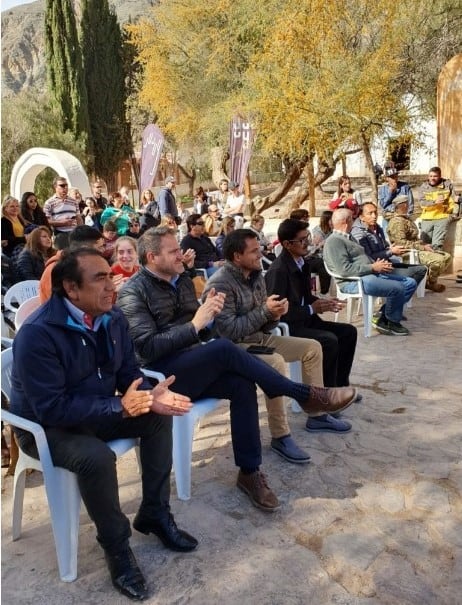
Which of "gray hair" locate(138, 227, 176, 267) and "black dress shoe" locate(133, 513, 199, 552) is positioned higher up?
"gray hair" locate(138, 227, 176, 267)

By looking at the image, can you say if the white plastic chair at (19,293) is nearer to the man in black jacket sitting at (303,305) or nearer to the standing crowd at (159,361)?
the standing crowd at (159,361)

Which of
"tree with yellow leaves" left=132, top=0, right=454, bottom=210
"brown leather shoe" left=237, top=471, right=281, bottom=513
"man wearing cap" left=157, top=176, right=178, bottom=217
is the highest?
"tree with yellow leaves" left=132, top=0, right=454, bottom=210

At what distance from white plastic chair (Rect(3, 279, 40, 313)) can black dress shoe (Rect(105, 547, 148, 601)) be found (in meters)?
2.90

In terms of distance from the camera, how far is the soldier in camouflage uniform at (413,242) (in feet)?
24.2

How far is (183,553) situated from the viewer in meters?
2.48

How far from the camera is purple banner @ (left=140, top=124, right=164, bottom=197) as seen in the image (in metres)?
13.3

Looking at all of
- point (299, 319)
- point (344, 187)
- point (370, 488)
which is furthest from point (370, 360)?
point (344, 187)

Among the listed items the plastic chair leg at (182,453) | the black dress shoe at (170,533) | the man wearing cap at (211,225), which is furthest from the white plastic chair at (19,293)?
the man wearing cap at (211,225)

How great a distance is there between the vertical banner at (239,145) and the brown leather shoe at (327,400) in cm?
1169

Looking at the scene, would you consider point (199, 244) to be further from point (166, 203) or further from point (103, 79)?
point (103, 79)

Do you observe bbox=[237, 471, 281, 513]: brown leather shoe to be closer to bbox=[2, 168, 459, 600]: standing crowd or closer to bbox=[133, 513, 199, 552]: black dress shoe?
bbox=[2, 168, 459, 600]: standing crowd

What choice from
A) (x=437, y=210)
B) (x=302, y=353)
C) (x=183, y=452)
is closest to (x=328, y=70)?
(x=437, y=210)

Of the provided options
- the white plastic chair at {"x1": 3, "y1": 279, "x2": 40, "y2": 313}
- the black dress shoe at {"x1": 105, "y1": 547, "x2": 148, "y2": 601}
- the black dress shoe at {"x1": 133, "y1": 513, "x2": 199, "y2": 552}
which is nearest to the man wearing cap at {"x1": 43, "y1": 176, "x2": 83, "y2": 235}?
the white plastic chair at {"x1": 3, "y1": 279, "x2": 40, "y2": 313}

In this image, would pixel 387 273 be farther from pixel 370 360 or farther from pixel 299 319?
pixel 299 319
